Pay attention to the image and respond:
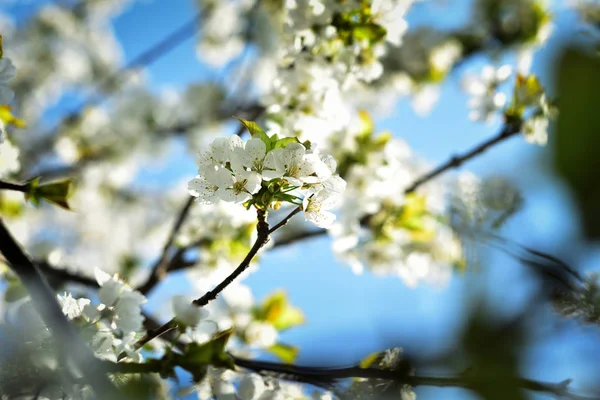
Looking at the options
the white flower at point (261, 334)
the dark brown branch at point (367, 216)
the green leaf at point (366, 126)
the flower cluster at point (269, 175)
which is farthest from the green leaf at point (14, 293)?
the green leaf at point (366, 126)

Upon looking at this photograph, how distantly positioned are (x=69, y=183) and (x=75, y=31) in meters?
3.85

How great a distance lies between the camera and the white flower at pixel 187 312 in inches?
26.4


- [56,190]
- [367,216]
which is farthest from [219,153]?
[367,216]

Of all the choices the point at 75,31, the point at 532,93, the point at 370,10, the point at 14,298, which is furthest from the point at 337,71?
the point at 75,31

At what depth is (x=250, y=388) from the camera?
0.79m

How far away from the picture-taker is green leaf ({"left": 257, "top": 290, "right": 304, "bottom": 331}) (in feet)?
4.48

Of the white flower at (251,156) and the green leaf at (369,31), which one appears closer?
the white flower at (251,156)

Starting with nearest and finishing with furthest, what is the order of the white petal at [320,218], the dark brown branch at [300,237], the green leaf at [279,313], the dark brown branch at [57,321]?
the dark brown branch at [57,321]
the white petal at [320,218]
the green leaf at [279,313]
the dark brown branch at [300,237]

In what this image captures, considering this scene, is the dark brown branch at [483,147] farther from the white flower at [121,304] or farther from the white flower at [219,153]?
the white flower at [121,304]

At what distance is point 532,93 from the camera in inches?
46.4

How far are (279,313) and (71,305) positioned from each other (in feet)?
2.34

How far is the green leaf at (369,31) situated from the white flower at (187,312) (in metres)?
0.77

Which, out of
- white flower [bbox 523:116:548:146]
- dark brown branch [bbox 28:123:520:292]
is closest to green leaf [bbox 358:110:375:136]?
dark brown branch [bbox 28:123:520:292]

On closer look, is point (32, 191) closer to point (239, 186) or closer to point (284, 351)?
point (239, 186)
